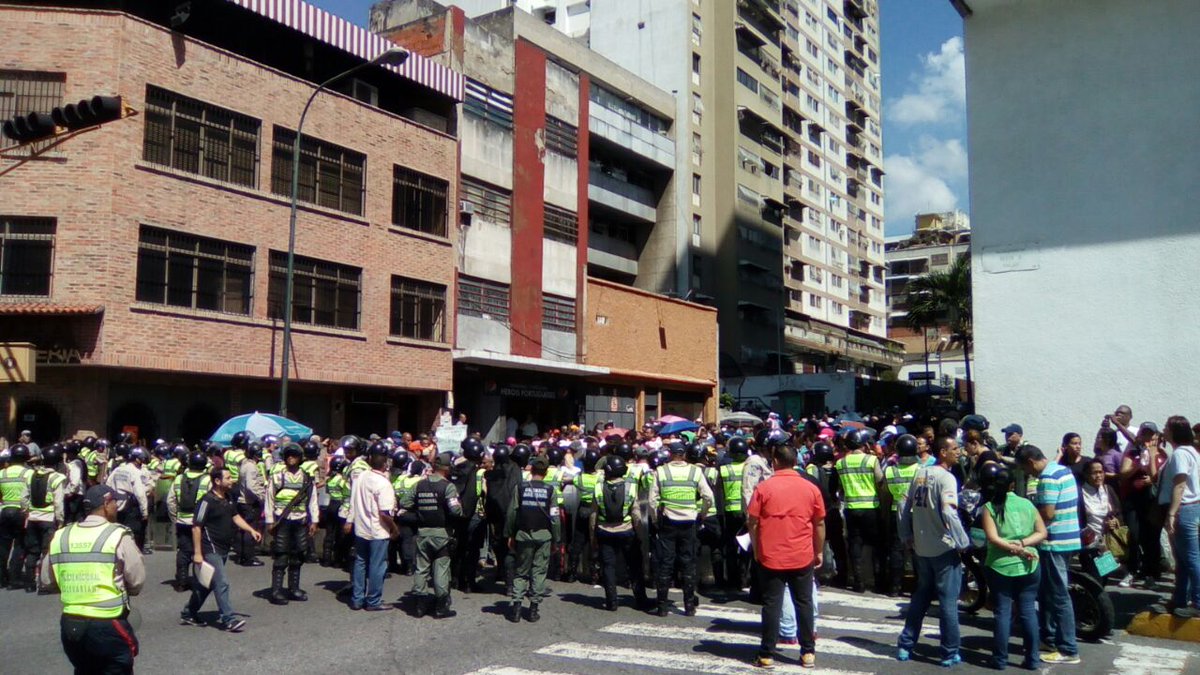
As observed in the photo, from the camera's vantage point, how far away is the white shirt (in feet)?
37.5

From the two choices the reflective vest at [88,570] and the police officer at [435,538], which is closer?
the reflective vest at [88,570]

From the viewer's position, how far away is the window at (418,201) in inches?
1147

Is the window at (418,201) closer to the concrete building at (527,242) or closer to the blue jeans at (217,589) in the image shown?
the concrete building at (527,242)

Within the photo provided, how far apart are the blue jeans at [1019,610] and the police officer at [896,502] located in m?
3.20

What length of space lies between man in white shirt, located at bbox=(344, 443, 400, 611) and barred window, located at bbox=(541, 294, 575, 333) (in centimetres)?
2282

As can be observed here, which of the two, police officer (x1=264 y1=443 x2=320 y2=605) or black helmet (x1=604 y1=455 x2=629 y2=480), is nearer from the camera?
black helmet (x1=604 y1=455 x2=629 y2=480)

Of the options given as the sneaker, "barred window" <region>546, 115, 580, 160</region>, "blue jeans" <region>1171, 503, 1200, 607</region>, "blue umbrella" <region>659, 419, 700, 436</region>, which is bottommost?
the sneaker

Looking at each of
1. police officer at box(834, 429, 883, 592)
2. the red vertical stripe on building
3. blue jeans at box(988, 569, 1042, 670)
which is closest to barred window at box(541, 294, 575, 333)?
the red vertical stripe on building

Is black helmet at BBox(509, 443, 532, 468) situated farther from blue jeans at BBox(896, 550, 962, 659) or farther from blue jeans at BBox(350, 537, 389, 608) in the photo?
blue jeans at BBox(896, 550, 962, 659)

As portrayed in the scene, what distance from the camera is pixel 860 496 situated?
12.3 metres

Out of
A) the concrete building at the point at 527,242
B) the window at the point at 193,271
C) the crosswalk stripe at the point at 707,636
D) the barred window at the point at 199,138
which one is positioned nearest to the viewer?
the crosswalk stripe at the point at 707,636

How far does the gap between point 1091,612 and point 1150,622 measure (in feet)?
2.52

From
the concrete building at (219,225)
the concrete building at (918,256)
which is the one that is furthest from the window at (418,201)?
the concrete building at (918,256)

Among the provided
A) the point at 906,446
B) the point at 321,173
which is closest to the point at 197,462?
the point at 906,446
